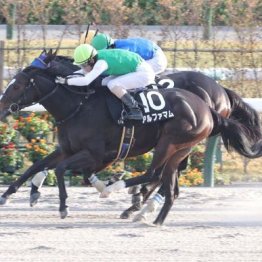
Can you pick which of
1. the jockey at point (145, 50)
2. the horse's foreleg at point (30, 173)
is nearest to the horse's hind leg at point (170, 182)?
the horse's foreleg at point (30, 173)

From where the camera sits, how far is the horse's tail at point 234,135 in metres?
9.67

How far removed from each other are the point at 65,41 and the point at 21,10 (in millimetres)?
1905

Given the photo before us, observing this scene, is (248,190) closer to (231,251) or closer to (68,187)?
(68,187)

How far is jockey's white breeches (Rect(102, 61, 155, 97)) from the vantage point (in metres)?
9.18

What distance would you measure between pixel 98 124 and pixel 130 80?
1.67 feet

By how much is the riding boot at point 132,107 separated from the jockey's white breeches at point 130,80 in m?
0.06

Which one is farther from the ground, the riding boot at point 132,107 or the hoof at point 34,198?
the riding boot at point 132,107

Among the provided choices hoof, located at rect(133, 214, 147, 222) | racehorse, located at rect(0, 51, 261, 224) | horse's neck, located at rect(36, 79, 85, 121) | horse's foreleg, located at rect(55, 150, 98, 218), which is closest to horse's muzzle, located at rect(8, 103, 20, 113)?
racehorse, located at rect(0, 51, 261, 224)

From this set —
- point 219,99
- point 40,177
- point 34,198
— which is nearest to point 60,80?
point 40,177

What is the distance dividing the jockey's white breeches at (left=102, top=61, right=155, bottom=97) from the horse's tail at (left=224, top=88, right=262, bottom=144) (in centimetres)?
145

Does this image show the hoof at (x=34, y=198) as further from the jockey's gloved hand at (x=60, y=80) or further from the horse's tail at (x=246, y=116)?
the horse's tail at (x=246, y=116)

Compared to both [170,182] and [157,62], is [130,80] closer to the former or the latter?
[170,182]

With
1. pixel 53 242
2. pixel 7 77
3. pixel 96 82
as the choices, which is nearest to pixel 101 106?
pixel 96 82

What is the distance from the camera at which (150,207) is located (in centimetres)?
922
